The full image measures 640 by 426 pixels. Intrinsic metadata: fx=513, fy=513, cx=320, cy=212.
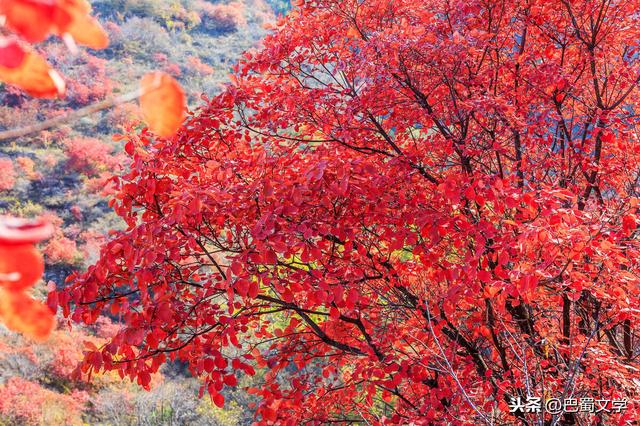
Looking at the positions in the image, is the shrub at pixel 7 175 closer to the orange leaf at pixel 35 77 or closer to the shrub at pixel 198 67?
the shrub at pixel 198 67

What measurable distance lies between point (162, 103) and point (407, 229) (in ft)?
8.60

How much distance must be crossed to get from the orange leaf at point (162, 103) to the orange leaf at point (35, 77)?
0.10 metres

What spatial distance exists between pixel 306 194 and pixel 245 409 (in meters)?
6.43

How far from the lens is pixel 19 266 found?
504 millimetres

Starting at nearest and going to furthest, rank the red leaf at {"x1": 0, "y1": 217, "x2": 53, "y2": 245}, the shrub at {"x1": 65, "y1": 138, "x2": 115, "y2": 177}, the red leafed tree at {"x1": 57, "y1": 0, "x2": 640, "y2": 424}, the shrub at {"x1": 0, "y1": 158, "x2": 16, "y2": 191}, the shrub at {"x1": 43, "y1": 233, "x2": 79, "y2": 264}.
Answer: the red leaf at {"x1": 0, "y1": 217, "x2": 53, "y2": 245}, the red leafed tree at {"x1": 57, "y1": 0, "x2": 640, "y2": 424}, the shrub at {"x1": 43, "y1": 233, "x2": 79, "y2": 264}, the shrub at {"x1": 0, "y1": 158, "x2": 16, "y2": 191}, the shrub at {"x1": 65, "y1": 138, "x2": 115, "y2": 177}

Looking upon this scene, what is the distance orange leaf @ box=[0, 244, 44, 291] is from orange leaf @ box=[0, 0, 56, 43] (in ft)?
0.66

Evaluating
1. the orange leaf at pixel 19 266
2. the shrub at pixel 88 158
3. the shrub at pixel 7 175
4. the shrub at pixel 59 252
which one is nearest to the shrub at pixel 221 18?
the shrub at pixel 88 158

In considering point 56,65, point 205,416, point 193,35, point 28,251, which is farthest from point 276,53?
point 193,35

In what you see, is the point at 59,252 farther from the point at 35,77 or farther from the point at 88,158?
the point at 35,77

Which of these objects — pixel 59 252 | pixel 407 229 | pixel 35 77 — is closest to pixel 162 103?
pixel 35 77

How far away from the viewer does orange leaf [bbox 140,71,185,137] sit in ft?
1.95

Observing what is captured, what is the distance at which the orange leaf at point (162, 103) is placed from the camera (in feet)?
1.95

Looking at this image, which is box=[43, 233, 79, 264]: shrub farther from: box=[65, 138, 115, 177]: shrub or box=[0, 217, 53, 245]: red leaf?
box=[0, 217, 53, 245]: red leaf

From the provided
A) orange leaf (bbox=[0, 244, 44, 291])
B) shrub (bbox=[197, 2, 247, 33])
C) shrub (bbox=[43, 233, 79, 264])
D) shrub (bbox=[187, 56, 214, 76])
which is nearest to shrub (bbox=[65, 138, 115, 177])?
shrub (bbox=[43, 233, 79, 264])
